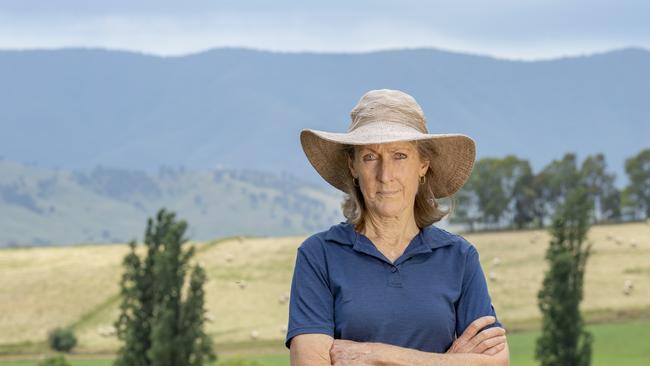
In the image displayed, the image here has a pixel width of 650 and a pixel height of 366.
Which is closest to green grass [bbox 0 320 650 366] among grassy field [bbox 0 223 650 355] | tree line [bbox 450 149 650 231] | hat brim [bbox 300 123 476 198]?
grassy field [bbox 0 223 650 355]

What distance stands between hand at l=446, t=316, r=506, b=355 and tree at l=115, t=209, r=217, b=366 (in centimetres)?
3500

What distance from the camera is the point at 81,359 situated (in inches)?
2869

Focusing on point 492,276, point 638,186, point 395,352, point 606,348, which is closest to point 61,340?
point 606,348

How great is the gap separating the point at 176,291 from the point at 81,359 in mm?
32609

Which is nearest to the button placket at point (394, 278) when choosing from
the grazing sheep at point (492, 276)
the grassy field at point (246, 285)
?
the grassy field at point (246, 285)

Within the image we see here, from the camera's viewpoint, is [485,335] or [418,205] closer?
[485,335]

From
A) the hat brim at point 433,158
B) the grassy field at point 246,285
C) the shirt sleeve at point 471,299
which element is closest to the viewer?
the shirt sleeve at point 471,299

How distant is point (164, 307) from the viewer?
1635 inches

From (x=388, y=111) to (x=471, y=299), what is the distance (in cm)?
91

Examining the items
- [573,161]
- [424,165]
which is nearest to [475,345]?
[424,165]

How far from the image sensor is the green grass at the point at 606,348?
207ft

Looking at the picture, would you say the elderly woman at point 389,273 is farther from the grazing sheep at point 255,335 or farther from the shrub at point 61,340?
the grazing sheep at point 255,335

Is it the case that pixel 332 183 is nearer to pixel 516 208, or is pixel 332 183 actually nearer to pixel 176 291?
pixel 176 291

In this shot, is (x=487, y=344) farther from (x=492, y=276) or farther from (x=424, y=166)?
(x=492, y=276)
